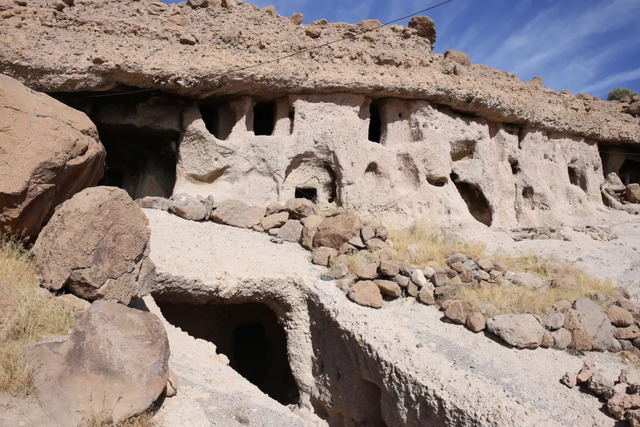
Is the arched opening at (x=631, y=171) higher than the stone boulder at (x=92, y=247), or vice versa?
the arched opening at (x=631, y=171)

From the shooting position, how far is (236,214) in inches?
299

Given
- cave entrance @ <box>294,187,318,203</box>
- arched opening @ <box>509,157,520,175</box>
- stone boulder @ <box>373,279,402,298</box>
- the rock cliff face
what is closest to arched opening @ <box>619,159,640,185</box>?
the rock cliff face

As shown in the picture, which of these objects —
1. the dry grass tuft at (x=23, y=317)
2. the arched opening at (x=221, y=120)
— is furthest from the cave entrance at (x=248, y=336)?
the dry grass tuft at (x=23, y=317)

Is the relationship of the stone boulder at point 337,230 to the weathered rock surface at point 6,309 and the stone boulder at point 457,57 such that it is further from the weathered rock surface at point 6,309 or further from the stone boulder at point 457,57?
the stone boulder at point 457,57

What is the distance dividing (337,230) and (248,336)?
348 cm

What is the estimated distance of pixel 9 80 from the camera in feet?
13.8

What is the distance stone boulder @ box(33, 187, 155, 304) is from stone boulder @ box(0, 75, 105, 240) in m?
0.20

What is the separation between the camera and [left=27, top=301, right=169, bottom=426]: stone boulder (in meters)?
2.92

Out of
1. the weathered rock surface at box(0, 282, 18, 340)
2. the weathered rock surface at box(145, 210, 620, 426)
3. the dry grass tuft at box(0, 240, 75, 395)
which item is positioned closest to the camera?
the dry grass tuft at box(0, 240, 75, 395)

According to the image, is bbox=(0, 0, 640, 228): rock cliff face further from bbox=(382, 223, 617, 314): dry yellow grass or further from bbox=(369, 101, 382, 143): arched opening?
bbox=(382, 223, 617, 314): dry yellow grass

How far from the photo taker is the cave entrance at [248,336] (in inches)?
298

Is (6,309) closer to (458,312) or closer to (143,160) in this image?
(458,312)

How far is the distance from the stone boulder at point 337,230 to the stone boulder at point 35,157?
340 cm

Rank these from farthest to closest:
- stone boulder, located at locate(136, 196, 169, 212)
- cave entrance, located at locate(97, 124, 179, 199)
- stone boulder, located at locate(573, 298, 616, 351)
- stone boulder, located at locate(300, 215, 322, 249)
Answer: cave entrance, located at locate(97, 124, 179, 199)
stone boulder, located at locate(136, 196, 169, 212)
stone boulder, located at locate(300, 215, 322, 249)
stone boulder, located at locate(573, 298, 616, 351)
